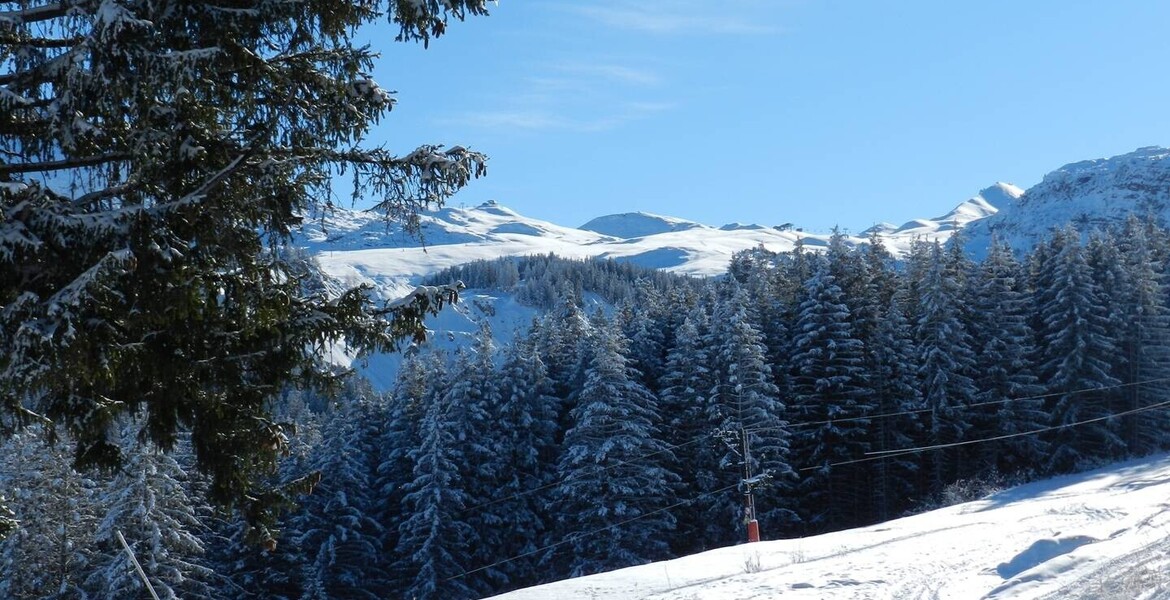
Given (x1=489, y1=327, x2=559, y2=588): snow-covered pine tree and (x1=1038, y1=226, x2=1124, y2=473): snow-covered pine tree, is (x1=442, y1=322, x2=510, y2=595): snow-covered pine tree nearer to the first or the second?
(x1=489, y1=327, x2=559, y2=588): snow-covered pine tree

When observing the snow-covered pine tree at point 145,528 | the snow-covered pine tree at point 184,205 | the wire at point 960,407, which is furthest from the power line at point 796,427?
the snow-covered pine tree at point 184,205

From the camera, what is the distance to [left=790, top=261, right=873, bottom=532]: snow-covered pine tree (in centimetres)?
3997

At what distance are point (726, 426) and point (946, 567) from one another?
89.4 feet

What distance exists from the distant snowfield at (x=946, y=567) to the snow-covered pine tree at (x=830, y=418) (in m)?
24.1

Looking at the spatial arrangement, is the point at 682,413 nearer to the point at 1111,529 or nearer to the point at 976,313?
the point at 976,313

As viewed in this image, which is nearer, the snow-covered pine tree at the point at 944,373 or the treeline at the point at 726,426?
the treeline at the point at 726,426

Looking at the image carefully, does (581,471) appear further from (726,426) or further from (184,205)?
(184,205)

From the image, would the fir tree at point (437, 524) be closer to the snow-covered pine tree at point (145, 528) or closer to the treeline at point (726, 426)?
the treeline at point (726, 426)

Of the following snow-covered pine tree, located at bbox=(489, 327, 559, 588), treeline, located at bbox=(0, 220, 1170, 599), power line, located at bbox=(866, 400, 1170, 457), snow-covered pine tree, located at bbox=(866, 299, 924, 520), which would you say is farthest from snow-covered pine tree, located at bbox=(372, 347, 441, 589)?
power line, located at bbox=(866, 400, 1170, 457)

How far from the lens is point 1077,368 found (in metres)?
42.2

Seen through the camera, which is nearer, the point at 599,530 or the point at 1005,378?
the point at 599,530

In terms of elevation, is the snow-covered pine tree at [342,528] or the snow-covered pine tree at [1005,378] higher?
the snow-covered pine tree at [1005,378]

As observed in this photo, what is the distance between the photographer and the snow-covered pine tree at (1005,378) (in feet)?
136

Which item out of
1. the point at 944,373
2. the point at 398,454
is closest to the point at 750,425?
the point at 944,373
